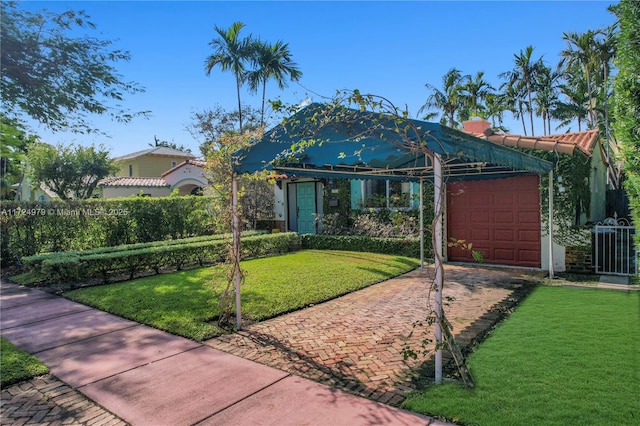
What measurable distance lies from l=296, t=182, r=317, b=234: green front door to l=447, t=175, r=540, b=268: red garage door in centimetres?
651

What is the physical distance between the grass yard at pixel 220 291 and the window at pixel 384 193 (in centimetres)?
284

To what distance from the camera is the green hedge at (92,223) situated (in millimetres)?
10282

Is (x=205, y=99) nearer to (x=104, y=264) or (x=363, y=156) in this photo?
(x=104, y=264)

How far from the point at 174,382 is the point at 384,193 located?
1087 cm

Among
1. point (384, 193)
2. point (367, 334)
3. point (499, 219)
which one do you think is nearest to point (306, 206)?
point (384, 193)

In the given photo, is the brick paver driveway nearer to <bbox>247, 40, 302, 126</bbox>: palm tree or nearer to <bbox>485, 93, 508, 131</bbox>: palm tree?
<bbox>247, 40, 302, 126</bbox>: palm tree

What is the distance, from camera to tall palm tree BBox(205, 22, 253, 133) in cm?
1998

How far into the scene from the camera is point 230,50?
20.2m

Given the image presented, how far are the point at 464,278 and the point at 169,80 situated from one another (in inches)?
356

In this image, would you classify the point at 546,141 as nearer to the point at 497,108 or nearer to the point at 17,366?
the point at 17,366

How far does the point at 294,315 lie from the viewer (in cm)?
591

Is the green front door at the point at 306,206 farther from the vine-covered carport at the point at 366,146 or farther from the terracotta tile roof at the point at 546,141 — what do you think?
the vine-covered carport at the point at 366,146

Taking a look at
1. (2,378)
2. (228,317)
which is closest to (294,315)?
(228,317)

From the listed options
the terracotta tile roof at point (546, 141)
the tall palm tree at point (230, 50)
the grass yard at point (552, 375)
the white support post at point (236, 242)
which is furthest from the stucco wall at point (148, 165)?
the grass yard at point (552, 375)
